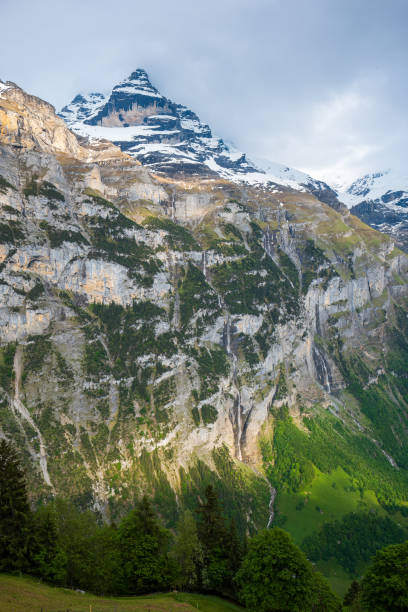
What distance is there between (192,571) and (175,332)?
139729 millimetres

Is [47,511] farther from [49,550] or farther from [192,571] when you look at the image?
[192,571]

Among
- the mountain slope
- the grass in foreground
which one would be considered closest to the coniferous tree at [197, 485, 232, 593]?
the grass in foreground

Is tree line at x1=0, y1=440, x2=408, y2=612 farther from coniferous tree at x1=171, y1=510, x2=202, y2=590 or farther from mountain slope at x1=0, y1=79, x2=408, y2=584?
mountain slope at x1=0, y1=79, x2=408, y2=584

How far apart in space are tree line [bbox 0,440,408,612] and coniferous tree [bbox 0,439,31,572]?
0.35ft

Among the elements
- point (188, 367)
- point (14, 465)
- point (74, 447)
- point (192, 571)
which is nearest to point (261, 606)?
point (192, 571)

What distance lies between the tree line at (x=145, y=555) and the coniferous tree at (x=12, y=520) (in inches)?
4.2

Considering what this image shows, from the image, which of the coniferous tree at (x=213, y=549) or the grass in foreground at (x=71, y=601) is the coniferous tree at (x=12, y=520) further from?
the coniferous tree at (x=213, y=549)

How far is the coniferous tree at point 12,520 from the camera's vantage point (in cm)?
4516

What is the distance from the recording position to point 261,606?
4553 cm

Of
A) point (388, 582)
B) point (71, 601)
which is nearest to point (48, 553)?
point (71, 601)

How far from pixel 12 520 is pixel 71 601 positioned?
43.5 feet

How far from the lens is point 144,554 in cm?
5194

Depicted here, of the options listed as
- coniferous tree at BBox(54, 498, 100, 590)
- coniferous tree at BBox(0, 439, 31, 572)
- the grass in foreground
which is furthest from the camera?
coniferous tree at BBox(54, 498, 100, 590)

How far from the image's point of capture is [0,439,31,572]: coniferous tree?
45.2 m
